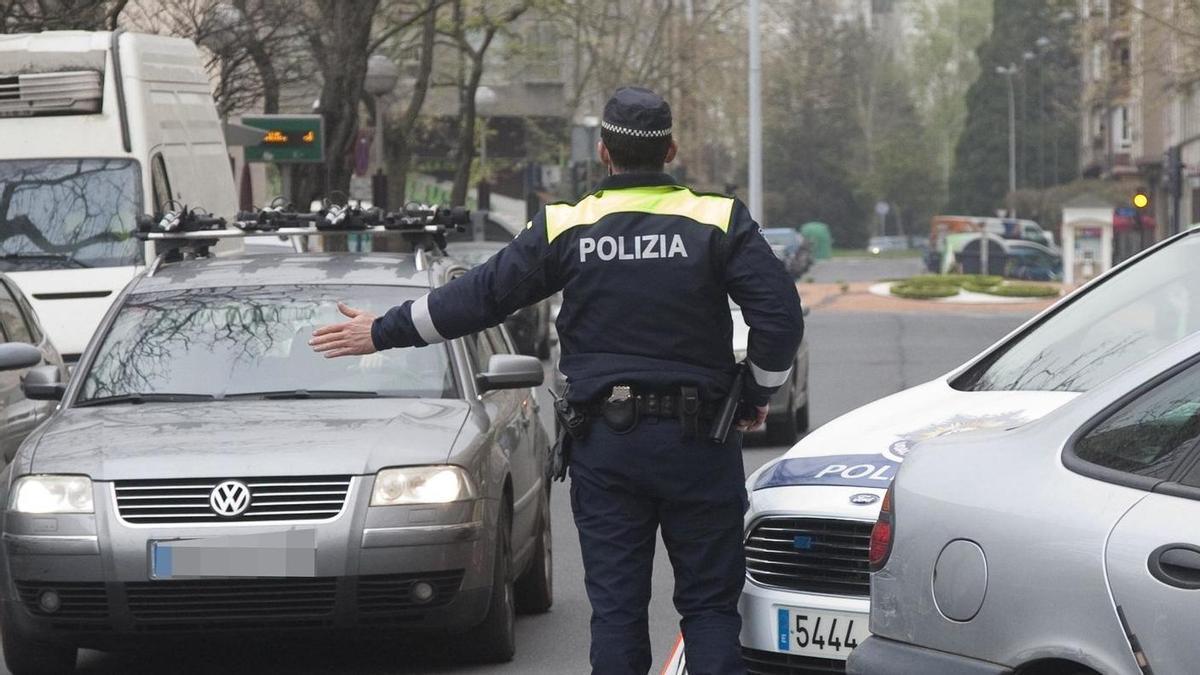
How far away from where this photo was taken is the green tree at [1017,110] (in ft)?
389

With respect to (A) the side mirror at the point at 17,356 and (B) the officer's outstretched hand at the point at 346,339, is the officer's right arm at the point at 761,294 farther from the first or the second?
(A) the side mirror at the point at 17,356

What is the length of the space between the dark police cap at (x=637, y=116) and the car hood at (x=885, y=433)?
108 cm

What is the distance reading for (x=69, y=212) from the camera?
1612 centimetres

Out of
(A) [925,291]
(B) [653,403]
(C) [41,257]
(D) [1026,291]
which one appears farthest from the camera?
(A) [925,291]

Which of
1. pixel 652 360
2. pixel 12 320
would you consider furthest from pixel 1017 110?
pixel 652 360

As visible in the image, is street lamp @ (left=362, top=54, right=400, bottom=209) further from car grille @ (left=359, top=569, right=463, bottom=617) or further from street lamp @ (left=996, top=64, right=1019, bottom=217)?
street lamp @ (left=996, top=64, right=1019, bottom=217)

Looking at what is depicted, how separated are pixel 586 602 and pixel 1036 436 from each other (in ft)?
15.5

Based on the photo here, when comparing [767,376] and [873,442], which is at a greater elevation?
[767,376]

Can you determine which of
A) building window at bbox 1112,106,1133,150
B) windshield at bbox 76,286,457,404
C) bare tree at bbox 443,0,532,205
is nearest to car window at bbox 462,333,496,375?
windshield at bbox 76,286,457,404

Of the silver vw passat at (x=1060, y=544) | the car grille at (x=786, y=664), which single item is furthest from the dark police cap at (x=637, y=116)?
the car grille at (x=786, y=664)

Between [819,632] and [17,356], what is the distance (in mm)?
4528

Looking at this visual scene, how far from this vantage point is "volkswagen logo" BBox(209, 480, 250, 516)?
6969 mm

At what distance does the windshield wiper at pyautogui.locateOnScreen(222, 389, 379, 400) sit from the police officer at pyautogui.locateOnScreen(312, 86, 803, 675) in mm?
2366

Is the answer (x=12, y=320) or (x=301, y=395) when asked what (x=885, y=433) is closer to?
(x=301, y=395)
